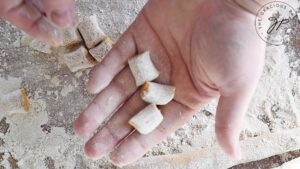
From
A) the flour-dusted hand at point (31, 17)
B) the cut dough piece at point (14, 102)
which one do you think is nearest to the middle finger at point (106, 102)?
the flour-dusted hand at point (31, 17)

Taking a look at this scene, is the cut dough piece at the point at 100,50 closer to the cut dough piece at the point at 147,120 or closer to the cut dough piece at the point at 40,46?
the cut dough piece at the point at 40,46

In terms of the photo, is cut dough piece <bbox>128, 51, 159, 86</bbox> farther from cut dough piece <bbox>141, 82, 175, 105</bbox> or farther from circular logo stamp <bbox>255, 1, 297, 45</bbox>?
circular logo stamp <bbox>255, 1, 297, 45</bbox>

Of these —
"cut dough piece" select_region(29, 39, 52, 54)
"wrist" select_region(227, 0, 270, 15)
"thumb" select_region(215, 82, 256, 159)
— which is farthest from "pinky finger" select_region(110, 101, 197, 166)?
"cut dough piece" select_region(29, 39, 52, 54)

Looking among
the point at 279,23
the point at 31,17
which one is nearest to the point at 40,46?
the point at 31,17

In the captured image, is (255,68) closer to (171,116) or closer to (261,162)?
(171,116)

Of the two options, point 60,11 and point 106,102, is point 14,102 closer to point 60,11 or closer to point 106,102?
point 106,102

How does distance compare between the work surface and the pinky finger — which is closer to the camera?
the pinky finger
